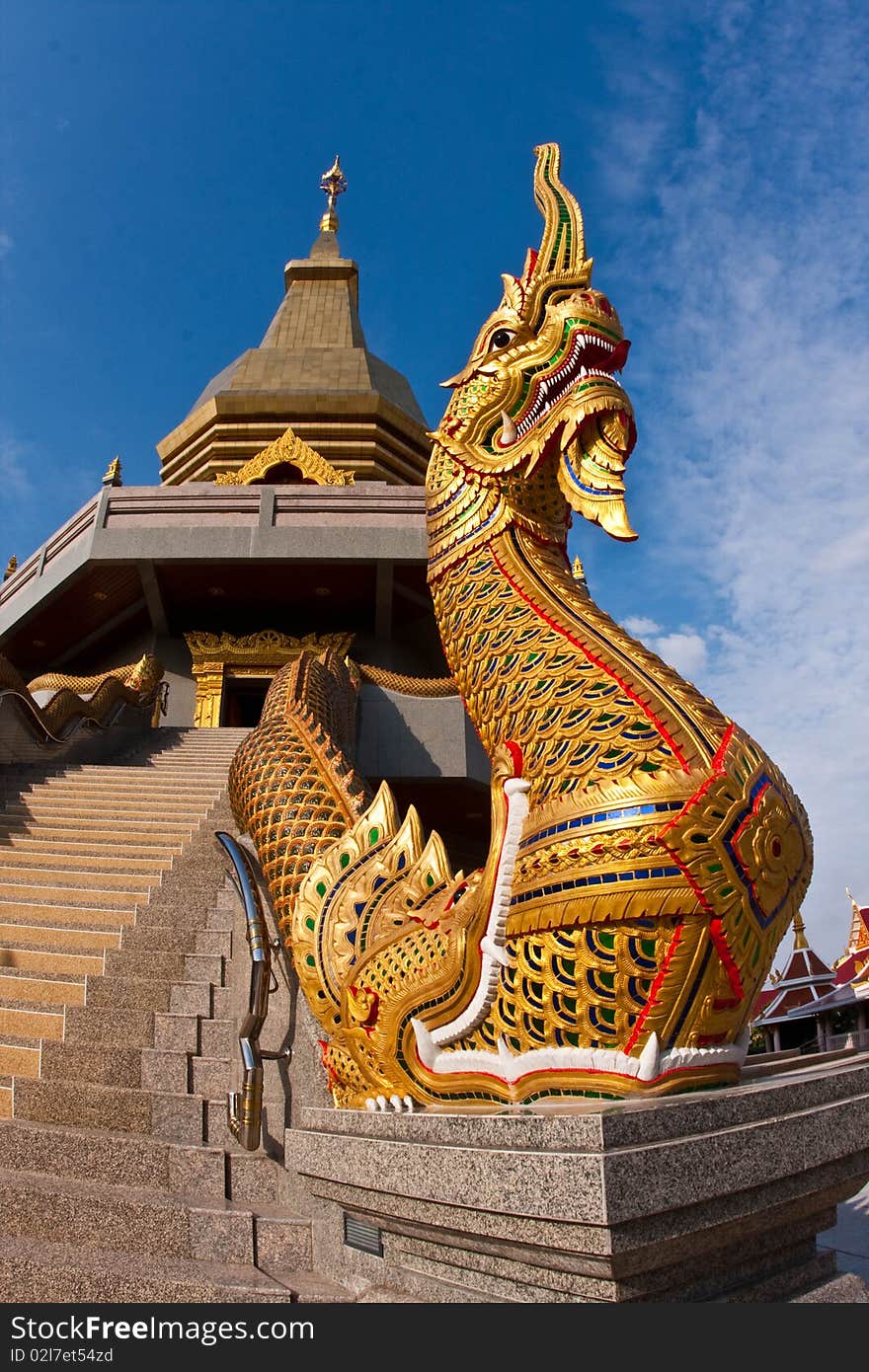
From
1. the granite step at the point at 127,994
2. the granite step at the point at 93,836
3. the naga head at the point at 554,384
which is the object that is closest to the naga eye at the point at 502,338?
the naga head at the point at 554,384

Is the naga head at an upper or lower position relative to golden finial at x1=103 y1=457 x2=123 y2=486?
lower

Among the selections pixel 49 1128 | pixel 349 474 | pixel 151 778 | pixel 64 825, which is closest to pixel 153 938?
pixel 49 1128

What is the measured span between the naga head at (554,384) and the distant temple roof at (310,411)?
15244 millimetres

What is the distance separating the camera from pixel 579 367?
3.27 meters

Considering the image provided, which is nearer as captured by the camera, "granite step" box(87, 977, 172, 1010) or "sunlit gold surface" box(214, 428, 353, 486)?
"granite step" box(87, 977, 172, 1010)

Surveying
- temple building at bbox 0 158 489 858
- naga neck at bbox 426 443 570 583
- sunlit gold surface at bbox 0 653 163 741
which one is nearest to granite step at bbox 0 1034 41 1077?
naga neck at bbox 426 443 570 583

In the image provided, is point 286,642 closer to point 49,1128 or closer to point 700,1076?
point 49,1128

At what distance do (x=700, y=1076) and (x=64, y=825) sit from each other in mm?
6571

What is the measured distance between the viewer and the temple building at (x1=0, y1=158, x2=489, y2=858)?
12.1 meters

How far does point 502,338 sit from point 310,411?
54.0 ft

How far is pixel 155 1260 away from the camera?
3.08m

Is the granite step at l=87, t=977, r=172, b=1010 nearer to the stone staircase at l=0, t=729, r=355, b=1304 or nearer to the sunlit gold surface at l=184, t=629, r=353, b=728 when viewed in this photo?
the stone staircase at l=0, t=729, r=355, b=1304

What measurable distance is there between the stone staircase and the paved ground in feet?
5.90

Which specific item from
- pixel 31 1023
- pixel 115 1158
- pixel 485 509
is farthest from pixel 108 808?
pixel 485 509
